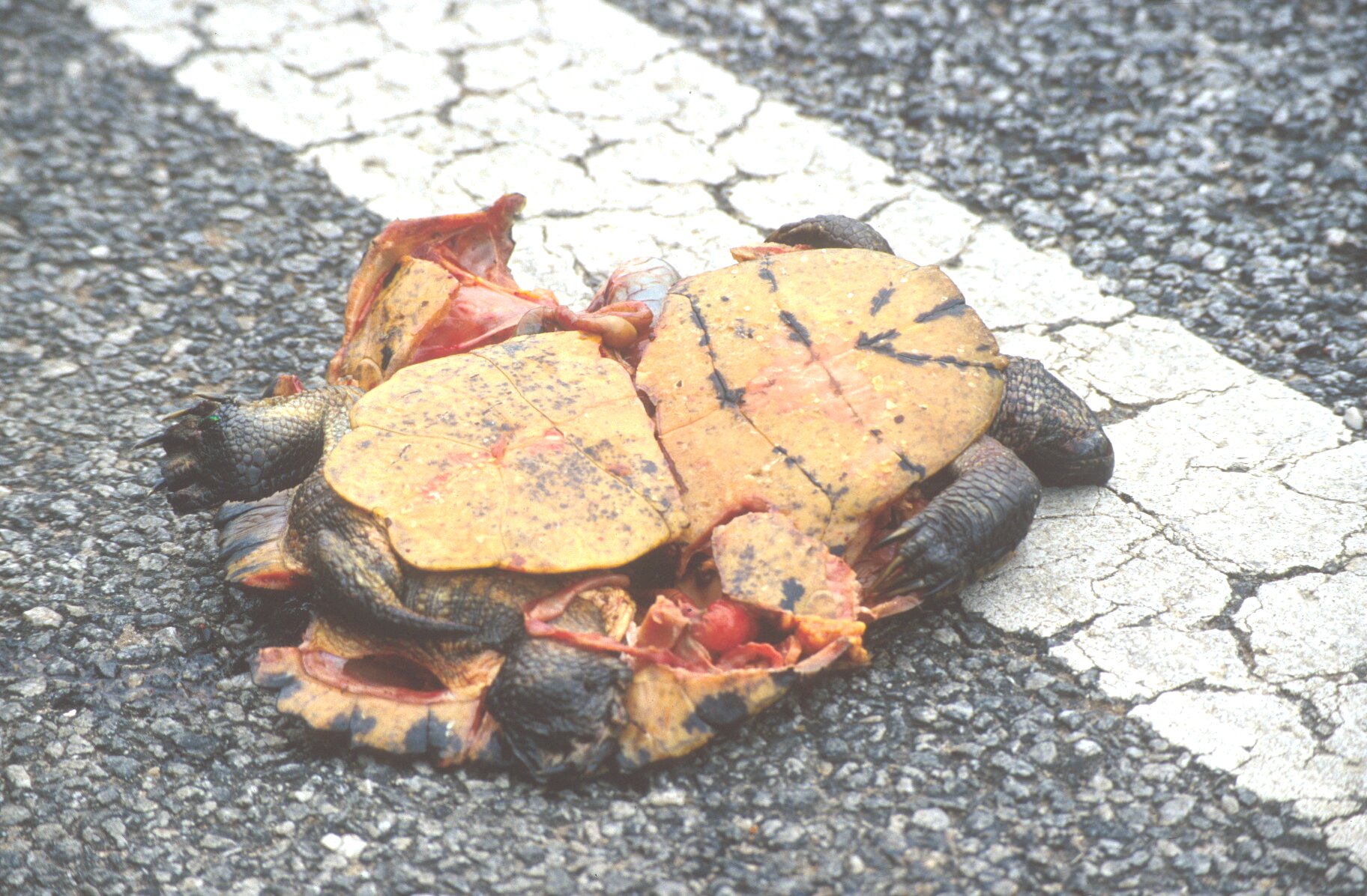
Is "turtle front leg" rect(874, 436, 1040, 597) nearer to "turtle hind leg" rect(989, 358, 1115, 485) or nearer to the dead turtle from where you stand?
the dead turtle

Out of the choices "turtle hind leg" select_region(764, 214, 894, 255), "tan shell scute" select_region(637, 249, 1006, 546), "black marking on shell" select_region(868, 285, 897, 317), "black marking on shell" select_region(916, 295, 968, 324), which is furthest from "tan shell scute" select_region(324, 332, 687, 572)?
"turtle hind leg" select_region(764, 214, 894, 255)

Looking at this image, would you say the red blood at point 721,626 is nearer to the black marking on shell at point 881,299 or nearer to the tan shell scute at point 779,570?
the tan shell scute at point 779,570

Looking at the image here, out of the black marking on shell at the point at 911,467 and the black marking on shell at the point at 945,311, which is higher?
the black marking on shell at the point at 945,311

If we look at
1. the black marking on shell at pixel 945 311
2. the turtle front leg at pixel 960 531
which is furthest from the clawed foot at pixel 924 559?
the black marking on shell at pixel 945 311

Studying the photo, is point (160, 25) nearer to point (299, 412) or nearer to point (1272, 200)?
point (299, 412)

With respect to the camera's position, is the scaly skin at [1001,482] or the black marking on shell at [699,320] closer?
the scaly skin at [1001,482]

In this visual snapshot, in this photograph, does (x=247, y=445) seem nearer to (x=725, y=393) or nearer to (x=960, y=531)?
(x=725, y=393)
